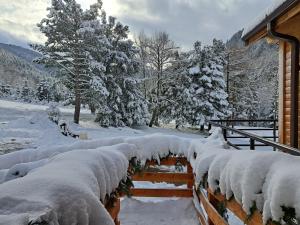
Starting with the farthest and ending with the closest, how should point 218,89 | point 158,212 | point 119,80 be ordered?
point 218,89 → point 119,80 → point 158,212

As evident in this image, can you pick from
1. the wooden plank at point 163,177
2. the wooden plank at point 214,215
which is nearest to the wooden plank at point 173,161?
the wooden plank at point 163,177

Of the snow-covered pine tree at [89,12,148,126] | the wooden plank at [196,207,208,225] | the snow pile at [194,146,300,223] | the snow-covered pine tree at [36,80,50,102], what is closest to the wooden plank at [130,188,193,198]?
the wooden plank at [196,207,208,225]

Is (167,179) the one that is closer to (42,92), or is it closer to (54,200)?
(54,200)

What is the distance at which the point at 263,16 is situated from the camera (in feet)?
19.8

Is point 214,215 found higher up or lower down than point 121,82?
lower down

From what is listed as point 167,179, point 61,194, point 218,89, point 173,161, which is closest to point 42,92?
point 218,89

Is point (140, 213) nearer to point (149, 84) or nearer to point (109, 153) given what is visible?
point (109, 153)

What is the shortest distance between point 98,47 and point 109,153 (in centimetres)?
2334

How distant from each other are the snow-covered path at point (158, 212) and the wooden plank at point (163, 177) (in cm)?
46

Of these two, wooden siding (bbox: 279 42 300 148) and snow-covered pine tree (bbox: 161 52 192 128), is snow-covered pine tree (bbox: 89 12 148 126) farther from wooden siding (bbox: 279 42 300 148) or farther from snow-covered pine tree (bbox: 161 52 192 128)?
wooden siding (bbox: 279 42 300 148)

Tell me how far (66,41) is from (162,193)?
20.1 meters

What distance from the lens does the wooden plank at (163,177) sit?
727 cm

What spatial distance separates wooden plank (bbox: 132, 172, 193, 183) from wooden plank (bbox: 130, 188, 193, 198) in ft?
0.74

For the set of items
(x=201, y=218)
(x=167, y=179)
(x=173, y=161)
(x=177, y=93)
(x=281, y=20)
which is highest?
(x=177, y=93)
